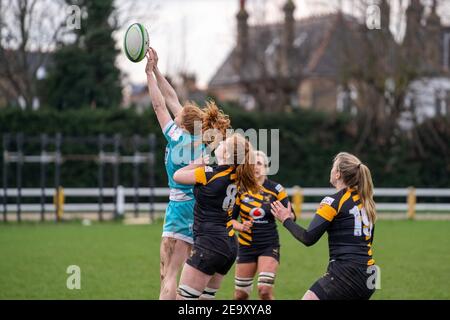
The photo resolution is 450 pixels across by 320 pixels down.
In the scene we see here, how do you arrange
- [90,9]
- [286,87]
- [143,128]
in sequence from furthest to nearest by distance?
1. [286,87]
2. [90,9]
3. [143,128]

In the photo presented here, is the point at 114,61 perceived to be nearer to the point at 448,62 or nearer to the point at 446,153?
the point at 446,153

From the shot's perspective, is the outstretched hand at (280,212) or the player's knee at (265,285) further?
the player's knee at (265,285)

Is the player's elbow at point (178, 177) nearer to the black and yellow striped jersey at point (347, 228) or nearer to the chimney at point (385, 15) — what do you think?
the black and yellow striped jersey at point (347, 228)

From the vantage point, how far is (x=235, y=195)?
23.0 ft

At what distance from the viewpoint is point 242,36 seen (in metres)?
40.0

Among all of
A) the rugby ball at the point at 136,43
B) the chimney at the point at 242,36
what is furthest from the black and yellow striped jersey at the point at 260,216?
the chimney at the point at 242,36

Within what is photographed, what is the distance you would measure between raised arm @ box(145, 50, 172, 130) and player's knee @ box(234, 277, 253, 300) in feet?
8.59

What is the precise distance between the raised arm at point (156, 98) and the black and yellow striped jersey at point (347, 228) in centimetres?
184

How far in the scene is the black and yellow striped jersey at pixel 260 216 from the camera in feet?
30.1

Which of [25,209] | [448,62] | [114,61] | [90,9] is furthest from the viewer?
[448,62]

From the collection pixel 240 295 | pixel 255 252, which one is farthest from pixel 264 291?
pixel 255 252
